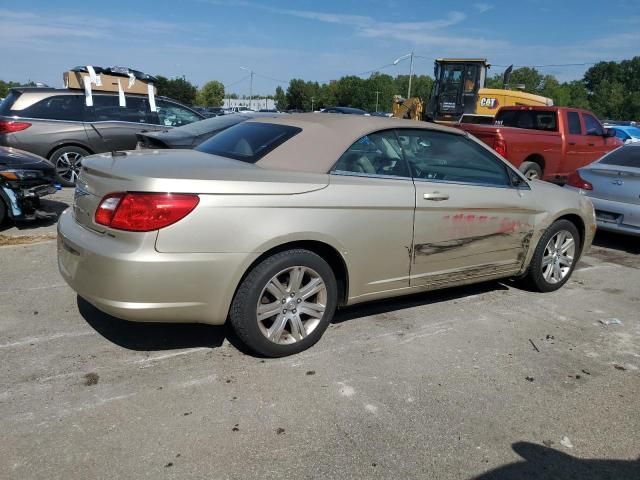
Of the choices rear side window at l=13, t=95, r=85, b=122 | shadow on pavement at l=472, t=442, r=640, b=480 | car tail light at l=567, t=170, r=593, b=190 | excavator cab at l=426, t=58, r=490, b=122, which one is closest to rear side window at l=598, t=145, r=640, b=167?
car tail light at l=567, t=170, r=593, b=190

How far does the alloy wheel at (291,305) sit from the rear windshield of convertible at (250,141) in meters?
0.88

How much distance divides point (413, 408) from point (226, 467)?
44.3 inches

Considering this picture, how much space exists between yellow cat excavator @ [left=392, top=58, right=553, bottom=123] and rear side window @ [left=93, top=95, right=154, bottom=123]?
11.8 m

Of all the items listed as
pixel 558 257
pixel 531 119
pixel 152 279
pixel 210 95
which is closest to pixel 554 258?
pixel 558 257

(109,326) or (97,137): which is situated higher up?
(97,137)

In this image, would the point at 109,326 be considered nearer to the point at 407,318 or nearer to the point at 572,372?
the point at 407,318

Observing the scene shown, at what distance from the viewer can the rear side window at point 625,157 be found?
7.48m

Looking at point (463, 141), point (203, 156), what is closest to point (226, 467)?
point (203, 156)

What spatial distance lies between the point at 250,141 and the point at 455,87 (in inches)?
657

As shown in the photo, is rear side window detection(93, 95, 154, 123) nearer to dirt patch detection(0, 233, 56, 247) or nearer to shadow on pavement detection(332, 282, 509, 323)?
dirt patch detection(0, 233, 56, 247)

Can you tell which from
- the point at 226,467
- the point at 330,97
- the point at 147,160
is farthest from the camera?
the point at 330,97

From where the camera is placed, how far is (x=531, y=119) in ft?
38.0

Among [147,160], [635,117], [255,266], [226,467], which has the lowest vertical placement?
[226,467]

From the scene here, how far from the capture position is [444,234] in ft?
13.6
